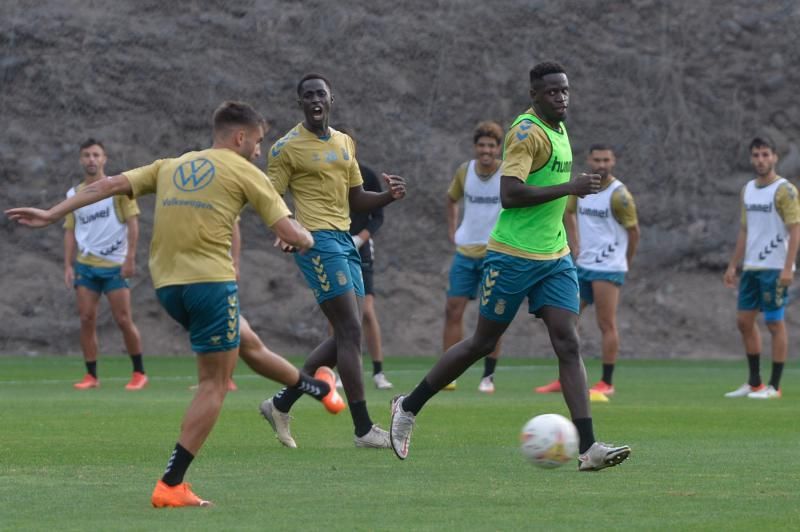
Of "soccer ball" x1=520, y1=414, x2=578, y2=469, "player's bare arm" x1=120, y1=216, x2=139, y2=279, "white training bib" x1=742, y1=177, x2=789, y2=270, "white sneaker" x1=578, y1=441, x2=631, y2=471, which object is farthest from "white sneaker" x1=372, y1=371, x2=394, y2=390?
"soccer ball" x1=520, y1=414, x2=578, y2=469

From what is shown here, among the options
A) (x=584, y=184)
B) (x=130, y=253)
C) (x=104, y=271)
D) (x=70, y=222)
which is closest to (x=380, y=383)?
(x=130, y=253)

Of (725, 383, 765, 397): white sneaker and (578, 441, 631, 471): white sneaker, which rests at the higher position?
(578, 441, 631, 471): white sneaker

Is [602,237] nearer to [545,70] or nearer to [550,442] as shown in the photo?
[545,70]

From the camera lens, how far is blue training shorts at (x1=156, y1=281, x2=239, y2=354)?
721 centimetres

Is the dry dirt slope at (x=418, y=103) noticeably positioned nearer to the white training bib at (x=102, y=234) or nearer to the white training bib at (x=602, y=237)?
the white training bib at (x=102, y=234)

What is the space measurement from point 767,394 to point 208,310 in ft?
29.9

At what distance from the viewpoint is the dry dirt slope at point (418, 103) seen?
23.8 m

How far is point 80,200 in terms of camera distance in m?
7.22

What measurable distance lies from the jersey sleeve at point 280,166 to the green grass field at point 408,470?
170 cm

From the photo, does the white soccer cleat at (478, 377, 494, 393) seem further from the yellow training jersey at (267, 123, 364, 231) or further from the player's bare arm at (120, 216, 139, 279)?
the yellow training jersey at (267, 123, 364, 231)

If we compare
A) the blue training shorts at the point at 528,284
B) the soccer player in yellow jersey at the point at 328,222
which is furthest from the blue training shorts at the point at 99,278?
the blue training shorts at the point at 528,284

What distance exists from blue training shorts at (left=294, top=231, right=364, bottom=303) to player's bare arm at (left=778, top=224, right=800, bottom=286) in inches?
244

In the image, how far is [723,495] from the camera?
7508mm

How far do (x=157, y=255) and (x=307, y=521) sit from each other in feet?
4.97
